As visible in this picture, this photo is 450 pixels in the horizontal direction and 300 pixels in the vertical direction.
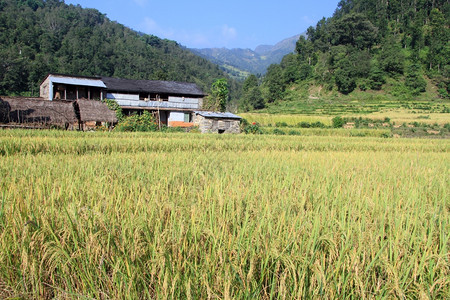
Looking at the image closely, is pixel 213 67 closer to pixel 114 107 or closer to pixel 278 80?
pixel 278 80

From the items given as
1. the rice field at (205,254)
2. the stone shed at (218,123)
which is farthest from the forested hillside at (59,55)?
the rice field at (205,254)

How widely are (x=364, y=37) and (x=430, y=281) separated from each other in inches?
3447

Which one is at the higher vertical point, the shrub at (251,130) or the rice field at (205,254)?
the shrub at (251,130)

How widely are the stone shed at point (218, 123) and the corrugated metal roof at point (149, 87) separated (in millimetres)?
6961

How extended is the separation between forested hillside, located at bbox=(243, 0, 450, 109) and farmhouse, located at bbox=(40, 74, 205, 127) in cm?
3917

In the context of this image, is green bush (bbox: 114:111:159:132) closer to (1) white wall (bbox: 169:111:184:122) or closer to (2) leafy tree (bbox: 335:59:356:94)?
(1) white wall (bbox: 169:111:184:122)

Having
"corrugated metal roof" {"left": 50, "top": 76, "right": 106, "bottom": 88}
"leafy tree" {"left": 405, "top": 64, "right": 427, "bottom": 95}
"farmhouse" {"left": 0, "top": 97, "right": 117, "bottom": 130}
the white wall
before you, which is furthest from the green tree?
"leafy tree" {"left": 405, "top": 64, "right": 427, "bottom": 95}

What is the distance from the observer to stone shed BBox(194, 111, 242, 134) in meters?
23.1

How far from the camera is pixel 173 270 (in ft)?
5.19

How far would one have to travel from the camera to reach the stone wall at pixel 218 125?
23094mm

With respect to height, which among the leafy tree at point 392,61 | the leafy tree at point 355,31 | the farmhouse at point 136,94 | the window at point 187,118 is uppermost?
the leafy tree at point 355,31

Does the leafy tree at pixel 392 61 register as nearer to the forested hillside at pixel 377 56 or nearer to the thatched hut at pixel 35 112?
the forested hillside at pixel 377 56

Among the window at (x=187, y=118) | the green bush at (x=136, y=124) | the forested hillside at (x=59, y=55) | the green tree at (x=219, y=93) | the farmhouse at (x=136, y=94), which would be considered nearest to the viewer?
the green bush at (x=136, y=124)

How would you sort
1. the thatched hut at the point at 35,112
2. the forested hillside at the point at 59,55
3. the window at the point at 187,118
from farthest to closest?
the forested hillside at the point at 59,55
the window at the point at 187,118
the thatched hut at the point at 35,112
